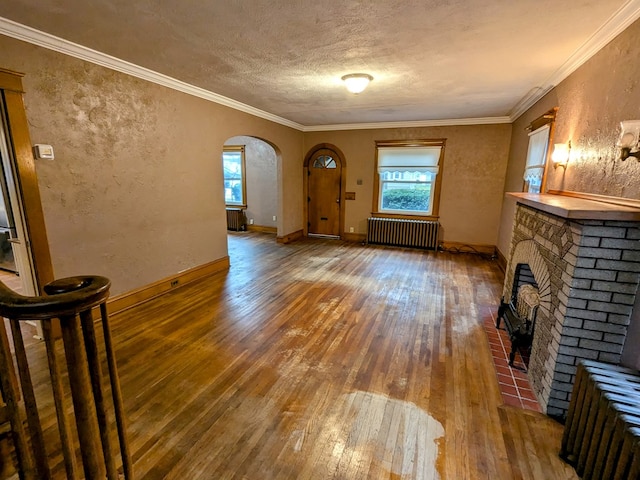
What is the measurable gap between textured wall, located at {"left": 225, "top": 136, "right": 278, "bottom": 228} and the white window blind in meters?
5.27

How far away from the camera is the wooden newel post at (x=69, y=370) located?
839mm

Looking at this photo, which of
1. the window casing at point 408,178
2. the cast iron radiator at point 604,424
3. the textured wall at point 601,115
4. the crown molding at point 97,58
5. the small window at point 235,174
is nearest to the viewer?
the cast iron radiator at point 604,424

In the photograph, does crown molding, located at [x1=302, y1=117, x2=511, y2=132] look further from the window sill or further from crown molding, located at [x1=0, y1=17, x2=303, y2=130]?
crown molding, located at [x1=0, y1=17, x2=303, y2=130]

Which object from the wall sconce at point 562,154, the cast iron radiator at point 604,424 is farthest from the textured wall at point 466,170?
the cast iron radiator at point 604,424

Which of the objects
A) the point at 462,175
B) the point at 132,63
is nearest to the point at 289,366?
the point at 132,63

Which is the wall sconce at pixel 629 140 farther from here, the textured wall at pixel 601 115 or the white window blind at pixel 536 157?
the white window blind at pixel 536 157

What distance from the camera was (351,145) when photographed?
22.7 feet

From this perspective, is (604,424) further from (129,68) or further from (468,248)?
(468,248)

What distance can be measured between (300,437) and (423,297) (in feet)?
8.60

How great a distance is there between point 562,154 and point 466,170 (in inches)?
126

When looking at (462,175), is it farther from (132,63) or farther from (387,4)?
(132,63)

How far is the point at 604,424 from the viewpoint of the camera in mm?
1441

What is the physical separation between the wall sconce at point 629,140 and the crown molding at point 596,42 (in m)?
0.78

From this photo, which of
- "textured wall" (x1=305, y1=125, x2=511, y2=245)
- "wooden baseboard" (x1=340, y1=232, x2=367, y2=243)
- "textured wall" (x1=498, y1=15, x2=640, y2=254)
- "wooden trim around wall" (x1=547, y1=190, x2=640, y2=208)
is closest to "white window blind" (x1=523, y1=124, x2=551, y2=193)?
"textured wall" (x1=498, y1=15, x2=640, y2=254)
